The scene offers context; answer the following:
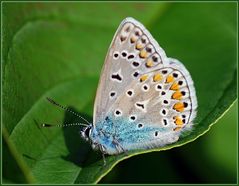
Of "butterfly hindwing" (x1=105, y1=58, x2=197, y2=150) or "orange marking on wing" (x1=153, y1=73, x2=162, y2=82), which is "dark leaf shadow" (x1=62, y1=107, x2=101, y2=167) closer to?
"butterfly hindwing" (x1=105, y1=58, x2=197, y2=150)

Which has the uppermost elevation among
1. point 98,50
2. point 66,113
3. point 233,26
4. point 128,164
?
point 233,26

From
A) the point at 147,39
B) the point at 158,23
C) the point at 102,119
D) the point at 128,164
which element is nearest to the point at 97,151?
the point at 102,119

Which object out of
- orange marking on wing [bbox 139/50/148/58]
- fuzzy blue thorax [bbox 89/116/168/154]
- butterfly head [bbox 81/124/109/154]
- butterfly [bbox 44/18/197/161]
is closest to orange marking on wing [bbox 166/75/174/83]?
butterfly [bbox 44/18/197/161]

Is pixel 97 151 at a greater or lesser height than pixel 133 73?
lesser

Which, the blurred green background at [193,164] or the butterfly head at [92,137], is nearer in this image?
the butterfly head at [92,137]

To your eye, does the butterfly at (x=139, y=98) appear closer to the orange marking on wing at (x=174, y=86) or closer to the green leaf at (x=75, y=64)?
the orange marking on wing at (x=174, y=86)

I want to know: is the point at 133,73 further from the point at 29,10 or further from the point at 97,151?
the point at 29,10

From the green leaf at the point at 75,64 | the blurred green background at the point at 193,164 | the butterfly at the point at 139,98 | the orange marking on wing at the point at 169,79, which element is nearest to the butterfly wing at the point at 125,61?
the butterfly at the point at 139,98

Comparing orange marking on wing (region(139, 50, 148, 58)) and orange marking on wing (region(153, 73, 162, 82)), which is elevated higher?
orange marking on wing (region(139, 50, 148, 58))
